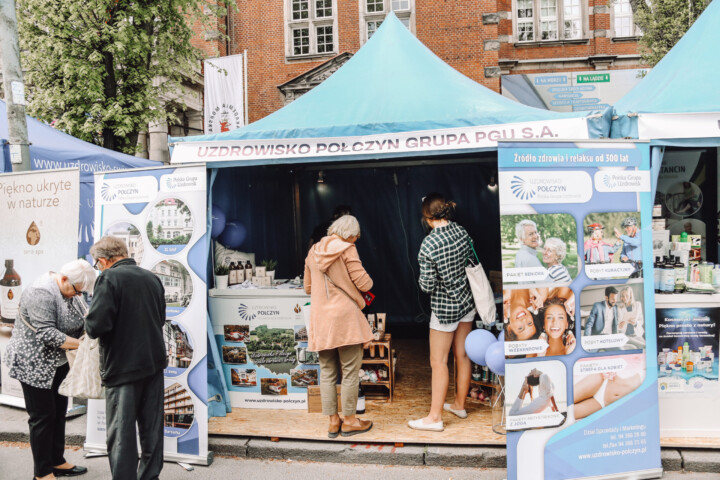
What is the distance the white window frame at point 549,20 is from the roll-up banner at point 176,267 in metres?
16.6

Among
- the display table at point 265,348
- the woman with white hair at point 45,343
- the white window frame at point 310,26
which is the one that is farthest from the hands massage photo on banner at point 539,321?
the white window frame at point 310,26

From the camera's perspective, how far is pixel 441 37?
15.8m

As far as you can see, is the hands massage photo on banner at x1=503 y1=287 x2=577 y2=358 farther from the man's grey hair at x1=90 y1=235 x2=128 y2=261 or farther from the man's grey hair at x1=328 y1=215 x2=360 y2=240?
the man's grey hair at x1=90 y1=235 x2=128 y2=261

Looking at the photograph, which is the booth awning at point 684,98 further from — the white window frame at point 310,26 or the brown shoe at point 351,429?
the white window frame at point 310,26

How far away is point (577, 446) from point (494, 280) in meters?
2.62

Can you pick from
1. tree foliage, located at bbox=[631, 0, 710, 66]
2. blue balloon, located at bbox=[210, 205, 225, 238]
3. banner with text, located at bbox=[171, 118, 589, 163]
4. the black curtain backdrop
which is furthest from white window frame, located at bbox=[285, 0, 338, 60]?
banner with text, located at bbox=[171, 118, 589, 163]

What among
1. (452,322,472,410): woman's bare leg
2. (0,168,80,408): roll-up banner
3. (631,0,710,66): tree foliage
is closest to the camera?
(452,322,472,410): woman's bare leg

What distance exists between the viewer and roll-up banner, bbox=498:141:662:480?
11.7ft

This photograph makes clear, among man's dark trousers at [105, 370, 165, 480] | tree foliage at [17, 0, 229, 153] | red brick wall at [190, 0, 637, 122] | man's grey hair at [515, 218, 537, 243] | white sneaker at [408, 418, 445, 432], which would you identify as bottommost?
white sneaker at [408, 418, 445, 432]

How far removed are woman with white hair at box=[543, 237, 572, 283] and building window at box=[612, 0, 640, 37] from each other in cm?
1727

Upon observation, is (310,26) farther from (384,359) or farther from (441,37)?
(384,359)

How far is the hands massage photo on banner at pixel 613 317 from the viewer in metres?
3.66

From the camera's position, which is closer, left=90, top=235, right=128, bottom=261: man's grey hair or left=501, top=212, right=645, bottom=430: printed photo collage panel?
left=90, top=235, right=128, bottom=261: man's grey hair

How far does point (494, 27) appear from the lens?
50.9ft
